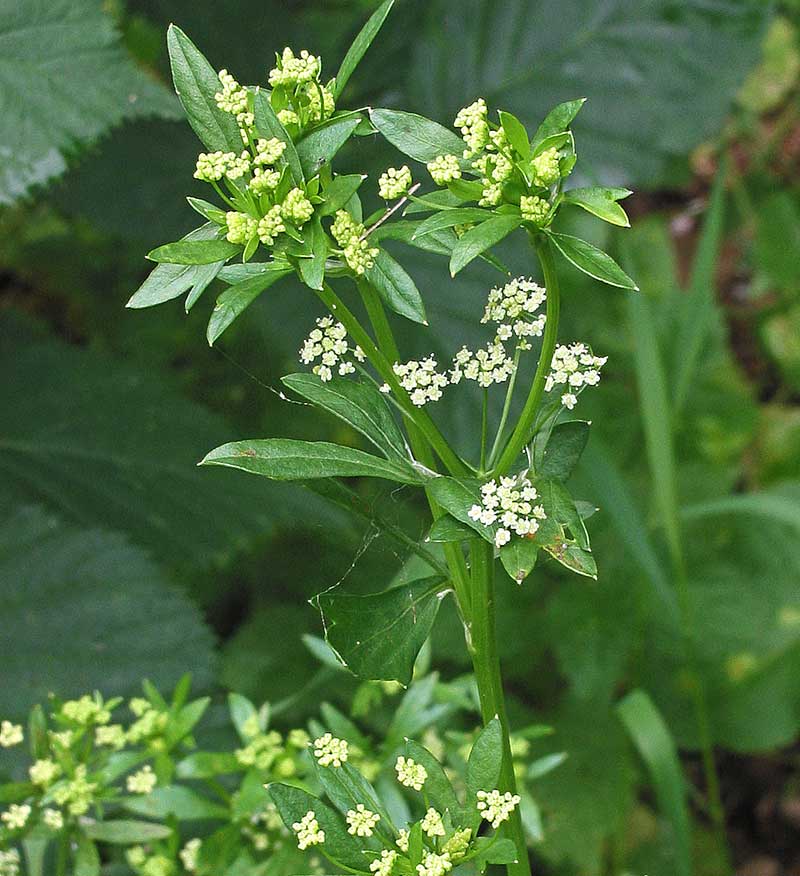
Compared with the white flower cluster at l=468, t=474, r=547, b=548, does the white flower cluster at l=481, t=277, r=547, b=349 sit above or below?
above

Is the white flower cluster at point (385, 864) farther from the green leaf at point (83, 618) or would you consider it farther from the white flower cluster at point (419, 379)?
the green leaf at point (83, 618)

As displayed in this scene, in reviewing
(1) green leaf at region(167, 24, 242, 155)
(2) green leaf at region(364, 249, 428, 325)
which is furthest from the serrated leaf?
(1) green leaf at region(167, 24, 242, 155)

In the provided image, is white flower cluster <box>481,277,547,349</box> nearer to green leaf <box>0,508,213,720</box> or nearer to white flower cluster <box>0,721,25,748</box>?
white flower cluster <box>0,721,25,748</box>

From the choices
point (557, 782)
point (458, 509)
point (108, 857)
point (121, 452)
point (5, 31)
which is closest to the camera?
point (458, 509)

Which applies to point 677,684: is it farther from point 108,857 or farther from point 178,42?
point 178,42

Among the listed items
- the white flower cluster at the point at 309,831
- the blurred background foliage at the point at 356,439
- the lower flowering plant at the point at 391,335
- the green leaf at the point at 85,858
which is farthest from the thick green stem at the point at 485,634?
the blurred background foliage at the point at 356,439

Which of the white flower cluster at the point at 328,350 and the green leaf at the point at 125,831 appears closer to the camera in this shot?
the white flower cluster at the point at 328,350

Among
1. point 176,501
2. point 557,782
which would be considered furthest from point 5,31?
point 557,782
